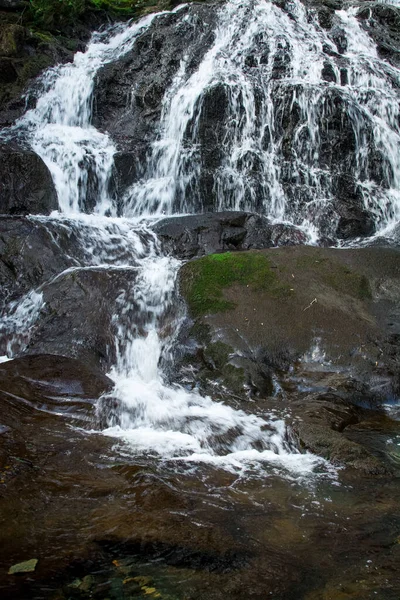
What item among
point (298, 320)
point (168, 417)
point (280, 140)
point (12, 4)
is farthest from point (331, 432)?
point (12, 4)

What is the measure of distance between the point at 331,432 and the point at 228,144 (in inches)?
326

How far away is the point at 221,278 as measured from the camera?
7.84 meters

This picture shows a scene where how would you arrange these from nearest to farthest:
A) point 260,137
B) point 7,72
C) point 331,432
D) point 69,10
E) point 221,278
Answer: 1. point 331,432
2. point 221,278
3. point 260,137
4. point 7,72
5. point 69,10

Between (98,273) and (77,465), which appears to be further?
(98,273)

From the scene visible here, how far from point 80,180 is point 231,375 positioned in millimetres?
6575

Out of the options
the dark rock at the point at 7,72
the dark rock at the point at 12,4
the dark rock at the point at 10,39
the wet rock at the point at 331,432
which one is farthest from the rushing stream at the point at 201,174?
the dark rock at the point at 12,4

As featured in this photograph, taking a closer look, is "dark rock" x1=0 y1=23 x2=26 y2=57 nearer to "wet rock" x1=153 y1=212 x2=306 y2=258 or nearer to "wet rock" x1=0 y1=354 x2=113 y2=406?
"wet rock" x1=153 y1=212 x2=306 y2=258

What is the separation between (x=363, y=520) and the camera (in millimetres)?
3887

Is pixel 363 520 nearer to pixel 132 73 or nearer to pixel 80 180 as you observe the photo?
pixel 80 180

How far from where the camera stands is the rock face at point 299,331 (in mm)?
6539

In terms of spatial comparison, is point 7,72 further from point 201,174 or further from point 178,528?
point 178,528

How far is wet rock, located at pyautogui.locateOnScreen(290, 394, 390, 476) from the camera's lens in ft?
16.0

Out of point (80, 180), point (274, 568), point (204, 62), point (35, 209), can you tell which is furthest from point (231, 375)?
point (204, 62)

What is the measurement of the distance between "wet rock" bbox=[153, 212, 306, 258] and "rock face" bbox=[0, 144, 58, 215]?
7.55ft
